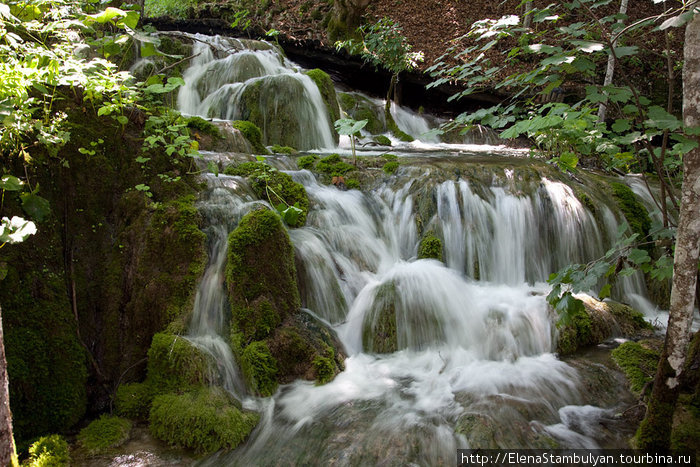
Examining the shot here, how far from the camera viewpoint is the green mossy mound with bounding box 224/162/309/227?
5316 millimetres

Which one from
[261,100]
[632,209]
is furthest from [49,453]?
[632,209]

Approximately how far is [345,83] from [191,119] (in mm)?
8962

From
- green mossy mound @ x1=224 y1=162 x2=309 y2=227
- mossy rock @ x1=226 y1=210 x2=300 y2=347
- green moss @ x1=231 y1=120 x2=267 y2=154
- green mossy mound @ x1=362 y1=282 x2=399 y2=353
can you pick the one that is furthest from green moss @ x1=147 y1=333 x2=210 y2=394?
green moss @ x1=231 y1=120 x2=267 y2=154

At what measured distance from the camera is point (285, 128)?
871 cm

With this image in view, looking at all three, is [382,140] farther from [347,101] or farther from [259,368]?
[259,368]

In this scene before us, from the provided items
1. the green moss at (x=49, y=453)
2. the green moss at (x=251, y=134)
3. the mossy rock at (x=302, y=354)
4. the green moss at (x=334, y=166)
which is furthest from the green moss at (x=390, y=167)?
the green moss at (x=49, y=453)

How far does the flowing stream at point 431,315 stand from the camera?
3.33 metres

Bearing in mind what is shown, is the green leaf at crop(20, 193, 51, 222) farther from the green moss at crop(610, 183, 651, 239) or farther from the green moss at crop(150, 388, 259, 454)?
the green moss at crop(610, 183, 651, 239)

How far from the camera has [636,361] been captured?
4180mm

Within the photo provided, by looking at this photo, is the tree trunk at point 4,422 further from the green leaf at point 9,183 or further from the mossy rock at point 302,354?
the mossy rock at point 302,354

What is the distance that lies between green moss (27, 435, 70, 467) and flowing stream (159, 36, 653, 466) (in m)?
0.92

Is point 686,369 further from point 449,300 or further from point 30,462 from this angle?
point 30,462

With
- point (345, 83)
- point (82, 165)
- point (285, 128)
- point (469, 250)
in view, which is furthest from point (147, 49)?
point (345, 83)

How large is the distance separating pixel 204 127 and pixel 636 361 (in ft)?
→ 20.6
